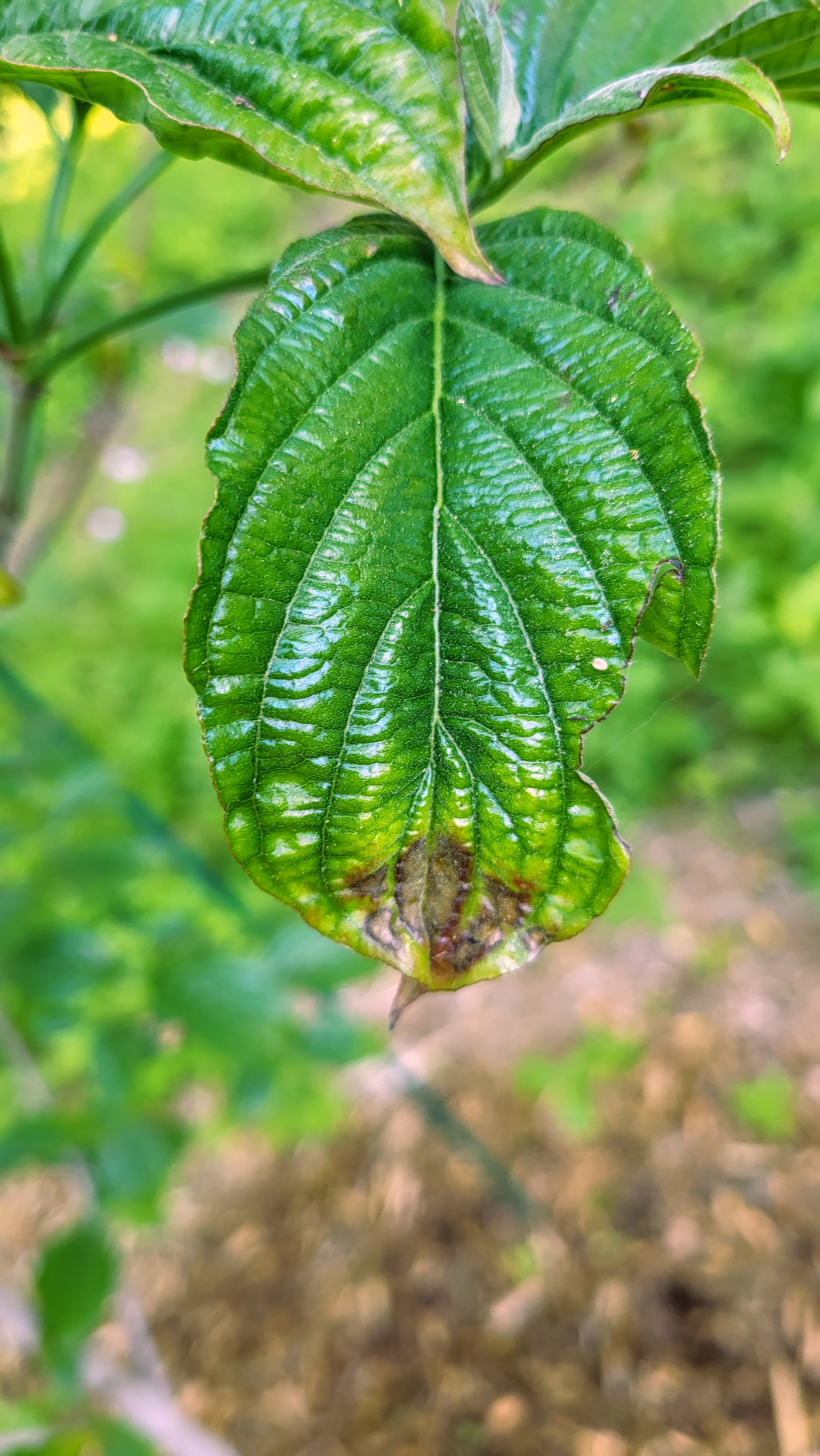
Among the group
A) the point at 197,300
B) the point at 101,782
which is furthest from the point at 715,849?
the point at 197,300

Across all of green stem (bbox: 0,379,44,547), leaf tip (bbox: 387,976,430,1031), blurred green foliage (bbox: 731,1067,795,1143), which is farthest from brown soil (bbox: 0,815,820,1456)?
green stem (bbox: 0,379,44,547)

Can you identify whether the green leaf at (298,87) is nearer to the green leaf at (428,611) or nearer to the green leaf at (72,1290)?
the green leaf at (428,611)

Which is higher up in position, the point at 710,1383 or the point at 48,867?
the point at 48,867

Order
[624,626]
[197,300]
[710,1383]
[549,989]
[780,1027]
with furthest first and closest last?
[549,989]
[780,1027]
[710,1383]
[197,300]
[624,626]

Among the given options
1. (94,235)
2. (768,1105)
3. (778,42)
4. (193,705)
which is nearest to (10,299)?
(94,235)

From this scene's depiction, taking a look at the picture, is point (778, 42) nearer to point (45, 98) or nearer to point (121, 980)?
point (45, 98)

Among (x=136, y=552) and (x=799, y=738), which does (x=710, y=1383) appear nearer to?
(x=799, y=738)

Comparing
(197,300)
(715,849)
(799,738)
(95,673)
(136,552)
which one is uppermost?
(197,300)
